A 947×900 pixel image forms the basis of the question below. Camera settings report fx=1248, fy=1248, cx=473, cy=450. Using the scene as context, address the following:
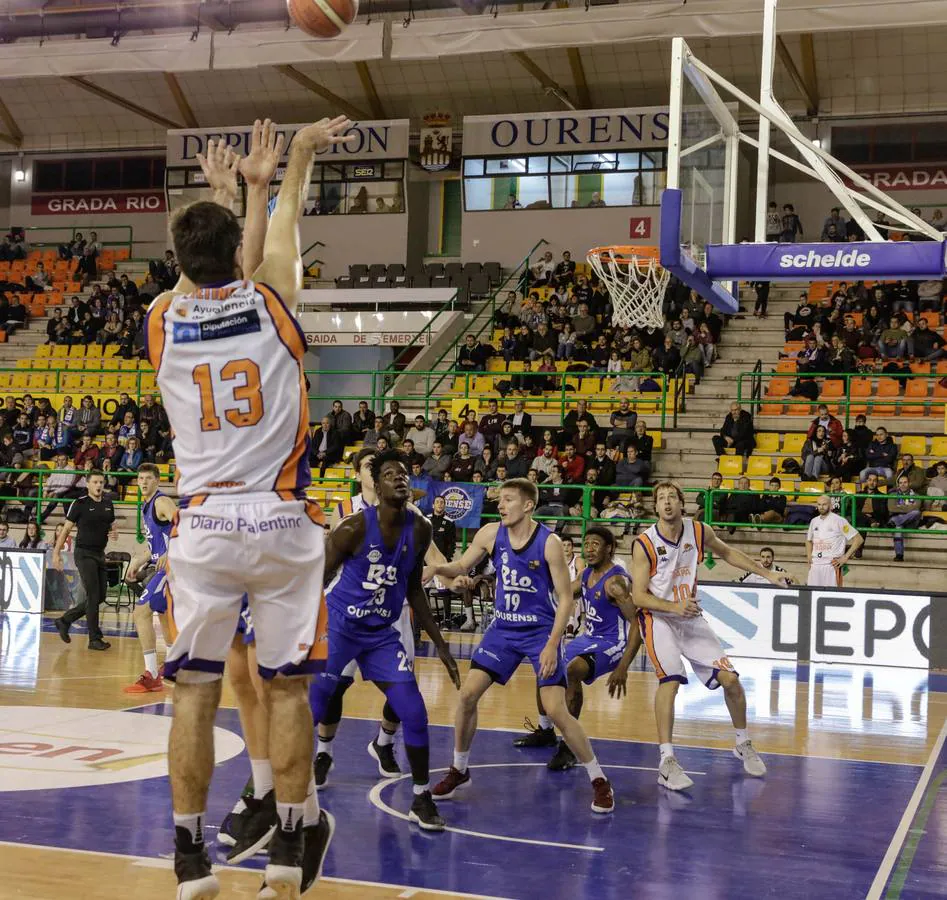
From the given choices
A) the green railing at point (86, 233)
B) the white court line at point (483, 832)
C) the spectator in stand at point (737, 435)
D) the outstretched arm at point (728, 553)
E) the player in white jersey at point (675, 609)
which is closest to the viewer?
the white court line at point (483, 832)

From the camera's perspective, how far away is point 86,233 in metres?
34.9

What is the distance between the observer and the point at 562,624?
718cm

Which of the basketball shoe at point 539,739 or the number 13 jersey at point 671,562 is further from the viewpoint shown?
the basketball shoe at point 539,739

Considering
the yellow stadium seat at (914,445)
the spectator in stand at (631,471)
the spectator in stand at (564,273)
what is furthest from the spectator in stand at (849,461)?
the spectator in stand at (564,273)

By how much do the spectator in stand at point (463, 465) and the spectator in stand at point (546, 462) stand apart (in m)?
0.95

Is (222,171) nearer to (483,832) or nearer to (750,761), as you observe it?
(483,832)

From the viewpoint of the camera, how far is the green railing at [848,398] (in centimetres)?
2017

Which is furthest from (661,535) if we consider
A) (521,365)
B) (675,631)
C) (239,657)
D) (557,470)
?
(521,365)

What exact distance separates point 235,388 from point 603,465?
49.8 feet

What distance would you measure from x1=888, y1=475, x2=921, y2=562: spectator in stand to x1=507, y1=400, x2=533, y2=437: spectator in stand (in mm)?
5883

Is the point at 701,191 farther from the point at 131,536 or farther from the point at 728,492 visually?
the point at 131,536

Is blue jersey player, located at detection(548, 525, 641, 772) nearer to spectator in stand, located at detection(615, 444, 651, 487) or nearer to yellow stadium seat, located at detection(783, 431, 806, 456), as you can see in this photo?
spectator in stand, located at detection(615, 444, 651, 487)

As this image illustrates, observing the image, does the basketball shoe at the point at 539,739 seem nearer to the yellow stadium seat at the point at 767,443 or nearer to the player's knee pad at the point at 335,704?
the player's knee pad at the point at 335,704


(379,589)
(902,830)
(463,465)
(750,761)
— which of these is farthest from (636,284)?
(902,830)
